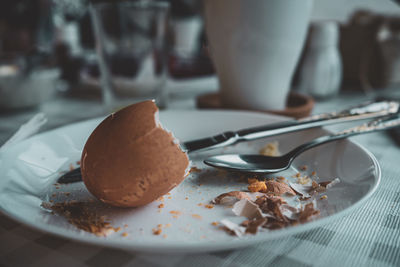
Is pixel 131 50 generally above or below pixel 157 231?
above

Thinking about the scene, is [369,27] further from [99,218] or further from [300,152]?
[99,218]

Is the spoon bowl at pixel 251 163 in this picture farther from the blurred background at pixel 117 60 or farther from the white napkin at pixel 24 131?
the blurred background at pixel 117 60

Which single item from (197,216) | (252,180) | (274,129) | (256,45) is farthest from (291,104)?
(197,216)

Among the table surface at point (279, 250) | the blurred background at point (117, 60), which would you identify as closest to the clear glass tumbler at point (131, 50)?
the blurred background at point (117, 60)

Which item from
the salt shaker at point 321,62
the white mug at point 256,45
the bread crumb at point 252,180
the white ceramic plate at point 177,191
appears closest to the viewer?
the white ceramic plate at point 177,191

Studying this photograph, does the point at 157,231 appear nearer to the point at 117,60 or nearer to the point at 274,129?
the point at 274,129

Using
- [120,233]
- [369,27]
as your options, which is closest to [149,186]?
[120,233]
